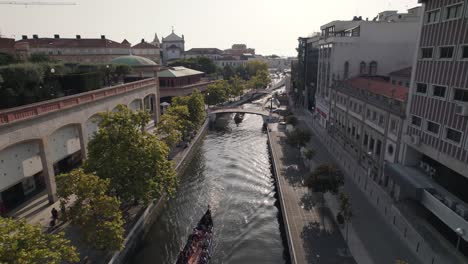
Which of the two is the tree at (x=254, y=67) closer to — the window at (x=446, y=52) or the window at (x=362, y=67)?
the window at (x=362, y=67)

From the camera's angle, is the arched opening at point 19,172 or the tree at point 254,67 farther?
the tree at point 254,67

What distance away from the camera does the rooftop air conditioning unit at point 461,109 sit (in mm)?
25423

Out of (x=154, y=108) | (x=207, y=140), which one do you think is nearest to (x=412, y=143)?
(x=207, y=140)

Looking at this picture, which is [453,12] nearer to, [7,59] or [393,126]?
[393,126]

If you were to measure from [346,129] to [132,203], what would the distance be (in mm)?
38881

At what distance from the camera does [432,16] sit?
3053 centimetres

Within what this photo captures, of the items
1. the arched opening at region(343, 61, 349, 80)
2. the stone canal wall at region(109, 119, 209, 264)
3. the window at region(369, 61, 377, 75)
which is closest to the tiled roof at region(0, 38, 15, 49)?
the stone canal wall at region(109, 119, 209, 264)

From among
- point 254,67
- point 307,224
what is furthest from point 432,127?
point 254,67

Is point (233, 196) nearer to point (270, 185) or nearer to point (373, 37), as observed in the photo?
point (270, 185)

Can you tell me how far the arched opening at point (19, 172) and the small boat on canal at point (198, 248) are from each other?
19450 millimetres

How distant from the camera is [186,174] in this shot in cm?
5288

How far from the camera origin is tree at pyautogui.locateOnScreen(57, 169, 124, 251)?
79.4 ft

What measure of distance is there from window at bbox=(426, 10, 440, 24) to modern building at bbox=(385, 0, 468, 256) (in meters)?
0.06

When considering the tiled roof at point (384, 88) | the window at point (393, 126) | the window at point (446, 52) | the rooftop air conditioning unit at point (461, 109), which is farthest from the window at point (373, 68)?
the rooftop air conditioning unit at point (461, 109)
